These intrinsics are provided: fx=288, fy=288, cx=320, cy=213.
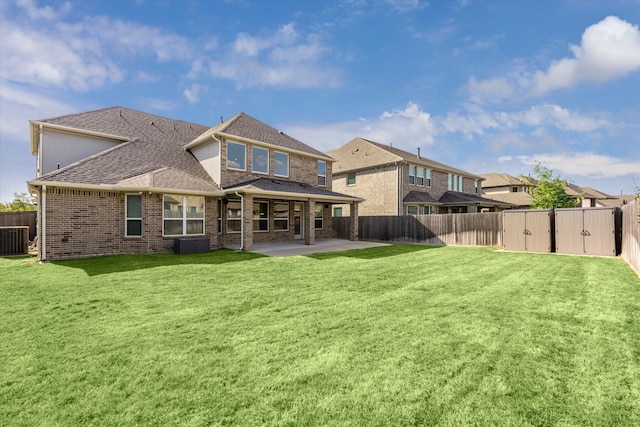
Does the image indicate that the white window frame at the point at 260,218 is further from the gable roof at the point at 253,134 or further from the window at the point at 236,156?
the gable roof at the point at 253,134

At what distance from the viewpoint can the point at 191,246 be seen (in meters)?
A: 13.0

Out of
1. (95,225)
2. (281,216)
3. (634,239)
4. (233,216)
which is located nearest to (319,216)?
(281,216)

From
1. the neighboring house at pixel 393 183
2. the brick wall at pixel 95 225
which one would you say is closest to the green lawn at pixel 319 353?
the brick wall at pixel 95 225

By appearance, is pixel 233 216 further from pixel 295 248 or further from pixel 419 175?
pixel 419 175

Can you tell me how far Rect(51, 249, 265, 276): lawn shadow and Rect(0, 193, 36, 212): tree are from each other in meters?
22.0

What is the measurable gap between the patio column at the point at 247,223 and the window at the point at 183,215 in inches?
86.3

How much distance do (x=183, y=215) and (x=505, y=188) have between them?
4415cm

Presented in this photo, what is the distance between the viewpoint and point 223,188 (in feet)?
49.3

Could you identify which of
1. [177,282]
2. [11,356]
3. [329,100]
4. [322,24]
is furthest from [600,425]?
[329,100]

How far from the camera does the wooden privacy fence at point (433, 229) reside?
17.2 meters

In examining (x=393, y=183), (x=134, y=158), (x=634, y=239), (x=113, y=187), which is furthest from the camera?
(x=393, y=183)

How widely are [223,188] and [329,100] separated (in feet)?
34.7

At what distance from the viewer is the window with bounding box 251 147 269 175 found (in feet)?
55.3

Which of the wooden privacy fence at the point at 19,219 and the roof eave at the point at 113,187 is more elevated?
the roof eave at the point at 113,187
